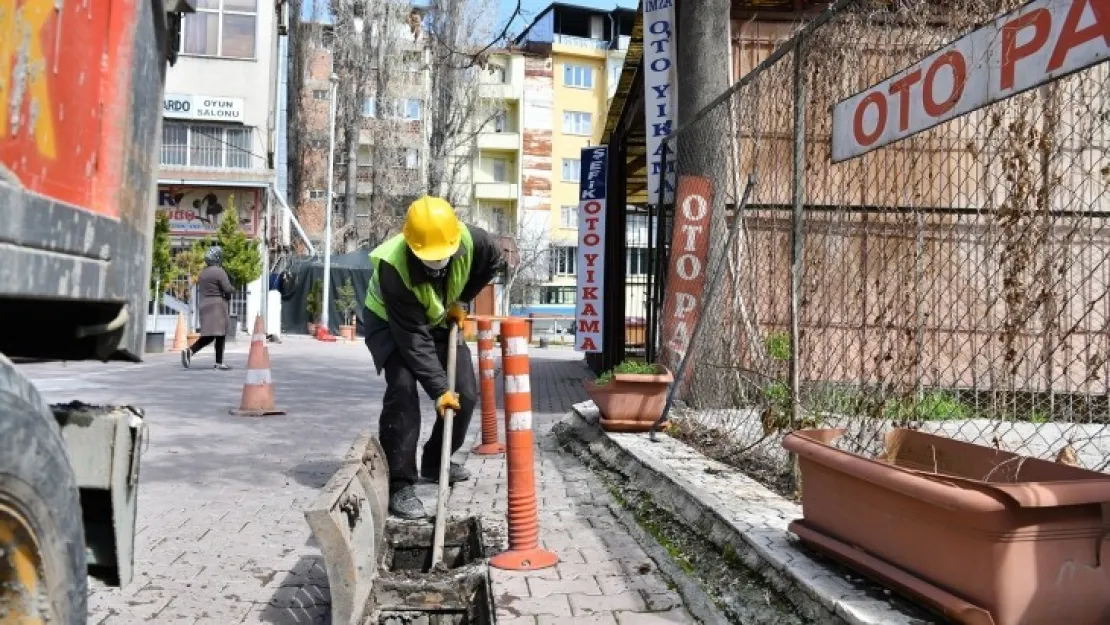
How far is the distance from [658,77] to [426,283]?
4947 millimetres

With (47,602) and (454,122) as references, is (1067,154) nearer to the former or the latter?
(47,602)

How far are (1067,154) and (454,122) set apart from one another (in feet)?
119

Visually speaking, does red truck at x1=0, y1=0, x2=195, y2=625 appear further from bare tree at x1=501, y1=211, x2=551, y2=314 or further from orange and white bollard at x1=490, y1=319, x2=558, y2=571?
bare tree at x1=501, y1=211, x2=551, y2=314

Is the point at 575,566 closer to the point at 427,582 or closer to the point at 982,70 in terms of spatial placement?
the point at 427,582

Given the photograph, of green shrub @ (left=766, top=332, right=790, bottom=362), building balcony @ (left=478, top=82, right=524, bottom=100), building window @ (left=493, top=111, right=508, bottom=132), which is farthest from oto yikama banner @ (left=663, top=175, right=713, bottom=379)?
building window @ (left=493, top=111, right=508, bottom=132)

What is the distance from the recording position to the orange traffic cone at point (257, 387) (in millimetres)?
8672

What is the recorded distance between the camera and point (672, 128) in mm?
8578

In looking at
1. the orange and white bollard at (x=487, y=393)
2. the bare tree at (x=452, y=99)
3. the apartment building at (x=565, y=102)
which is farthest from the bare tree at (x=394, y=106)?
the orange and white bollard at (x=487, y=393)

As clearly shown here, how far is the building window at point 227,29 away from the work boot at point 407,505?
25.6 m

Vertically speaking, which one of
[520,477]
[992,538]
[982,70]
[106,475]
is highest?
[982,70]

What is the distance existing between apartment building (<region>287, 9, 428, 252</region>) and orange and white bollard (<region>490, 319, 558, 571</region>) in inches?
1445

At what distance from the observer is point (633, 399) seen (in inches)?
255

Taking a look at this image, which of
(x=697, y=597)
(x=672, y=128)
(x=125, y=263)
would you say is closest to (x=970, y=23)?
(x=697, y=597)

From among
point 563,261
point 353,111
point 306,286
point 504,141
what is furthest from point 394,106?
point 563,261
